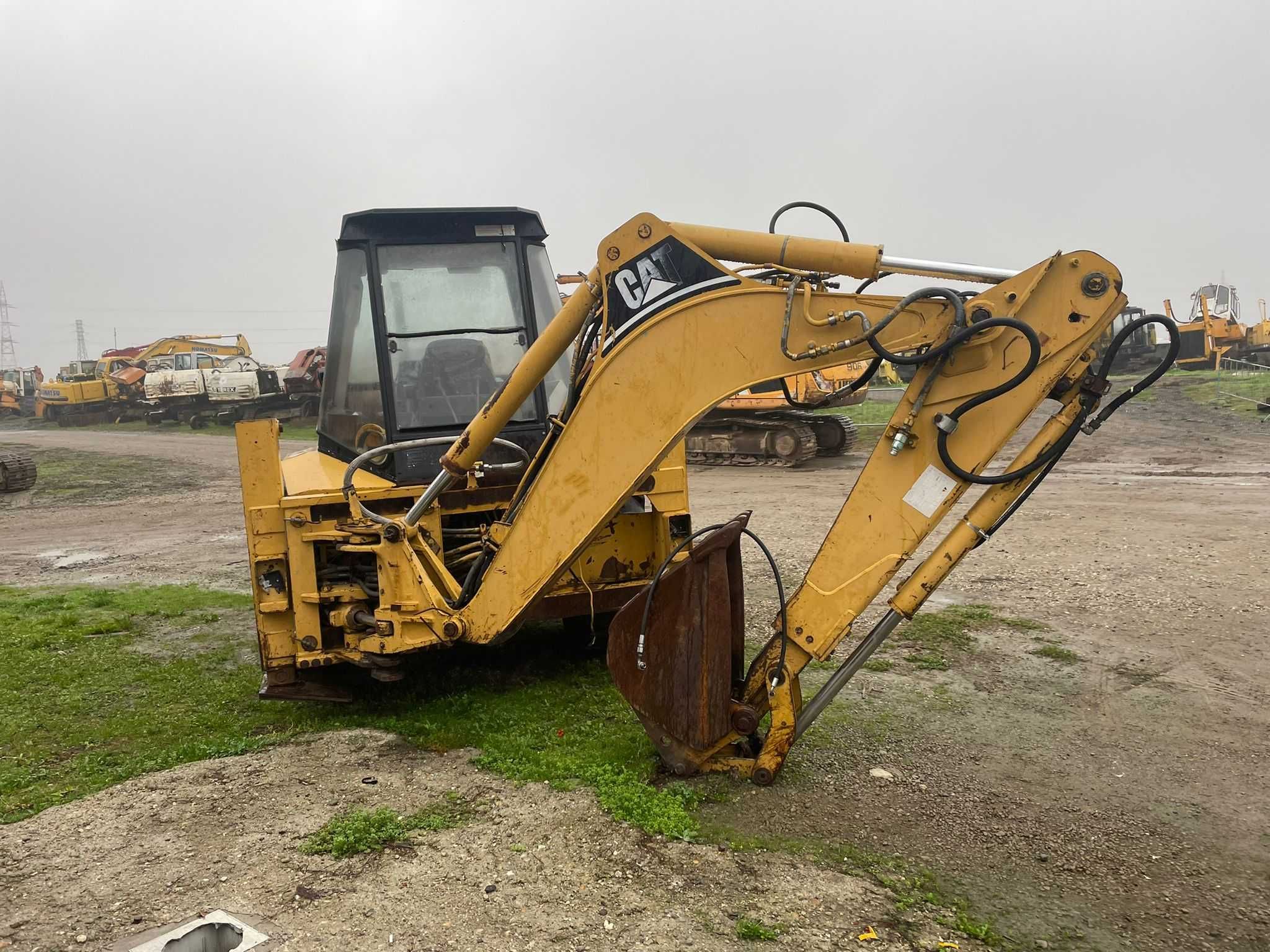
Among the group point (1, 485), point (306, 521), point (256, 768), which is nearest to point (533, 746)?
point (256, 768)

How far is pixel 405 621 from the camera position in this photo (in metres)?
4.71

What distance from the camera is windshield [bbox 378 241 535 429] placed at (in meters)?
5.59

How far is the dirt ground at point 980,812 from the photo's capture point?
320 cm

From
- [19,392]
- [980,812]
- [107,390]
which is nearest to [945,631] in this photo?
[980,812]

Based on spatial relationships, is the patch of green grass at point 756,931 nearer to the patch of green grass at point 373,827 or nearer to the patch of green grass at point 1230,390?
the patch of green grass at point 373,827

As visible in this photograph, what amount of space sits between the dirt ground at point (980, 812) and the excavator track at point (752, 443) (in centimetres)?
929

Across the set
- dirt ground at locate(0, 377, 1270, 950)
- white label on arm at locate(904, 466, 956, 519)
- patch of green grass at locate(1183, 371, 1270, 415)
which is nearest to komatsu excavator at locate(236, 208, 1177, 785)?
white label on arm at locate(904, 466, 956, 519)

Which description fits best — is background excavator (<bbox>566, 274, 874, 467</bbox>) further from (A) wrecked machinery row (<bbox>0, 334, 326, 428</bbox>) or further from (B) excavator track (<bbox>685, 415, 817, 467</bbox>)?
(A) wrecked machinery row (<bbox>0, 334, 326, 428</bbox>)

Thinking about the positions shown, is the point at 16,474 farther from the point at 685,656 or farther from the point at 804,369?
the point at 804,369

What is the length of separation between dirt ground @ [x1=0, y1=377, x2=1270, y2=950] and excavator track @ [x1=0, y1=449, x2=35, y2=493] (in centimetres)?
1542

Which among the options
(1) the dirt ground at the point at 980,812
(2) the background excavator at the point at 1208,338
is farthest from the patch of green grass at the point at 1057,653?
(2) the background excavator at the point at 1208,338

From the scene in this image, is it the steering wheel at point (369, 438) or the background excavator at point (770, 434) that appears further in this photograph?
the background excavator at point (770, 434)

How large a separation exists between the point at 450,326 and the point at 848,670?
316cm

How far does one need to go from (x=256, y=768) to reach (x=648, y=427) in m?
2.48
